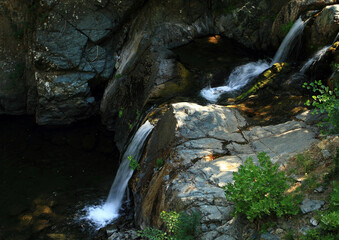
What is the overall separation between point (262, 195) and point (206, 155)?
82.7 inches

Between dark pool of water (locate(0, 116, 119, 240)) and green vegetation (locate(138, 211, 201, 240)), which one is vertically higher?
green vegetation (locate(138, 211, 201, 240))

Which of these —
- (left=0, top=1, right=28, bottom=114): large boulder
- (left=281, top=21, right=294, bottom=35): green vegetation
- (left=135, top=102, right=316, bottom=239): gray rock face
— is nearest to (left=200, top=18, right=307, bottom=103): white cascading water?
(left=281, top=21, right=294, bottom=35): green vegetation

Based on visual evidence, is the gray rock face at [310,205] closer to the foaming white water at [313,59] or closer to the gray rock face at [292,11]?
the foaming white water at [313,59]

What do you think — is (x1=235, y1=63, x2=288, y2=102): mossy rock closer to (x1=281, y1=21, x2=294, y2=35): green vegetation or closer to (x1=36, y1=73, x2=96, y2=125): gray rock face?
(x1=281, y1=21, x2=294, y2=35): green vegetation

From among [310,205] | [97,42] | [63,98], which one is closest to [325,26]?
[310,205]

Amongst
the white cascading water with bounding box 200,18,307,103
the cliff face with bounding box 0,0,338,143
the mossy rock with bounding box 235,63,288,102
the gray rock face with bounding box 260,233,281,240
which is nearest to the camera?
the gray rock face with bounding box 260,233,281,240

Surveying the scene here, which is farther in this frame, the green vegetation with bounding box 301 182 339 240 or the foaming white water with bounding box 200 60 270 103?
the foaming white water with bounding box 200 60 270 103

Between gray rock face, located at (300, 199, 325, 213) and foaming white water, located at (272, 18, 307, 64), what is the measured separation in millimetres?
6514

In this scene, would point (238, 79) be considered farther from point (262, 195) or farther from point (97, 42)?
point (262, 195)

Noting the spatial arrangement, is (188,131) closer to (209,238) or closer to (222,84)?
(209,238)

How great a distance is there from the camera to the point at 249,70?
36.0 feet

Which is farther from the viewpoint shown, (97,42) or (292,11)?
(97,42)

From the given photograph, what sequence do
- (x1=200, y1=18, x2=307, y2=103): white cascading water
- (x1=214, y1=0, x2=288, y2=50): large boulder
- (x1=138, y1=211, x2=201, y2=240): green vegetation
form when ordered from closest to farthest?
(x1=138, y1=211, x2=201, y2=240): green vegetation → (x1=200, y1=18, x2=307, y2=103): white cascading water → (x1=214, y1=0, x2=288, y2=50): large boulder

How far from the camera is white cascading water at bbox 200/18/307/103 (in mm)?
9752
